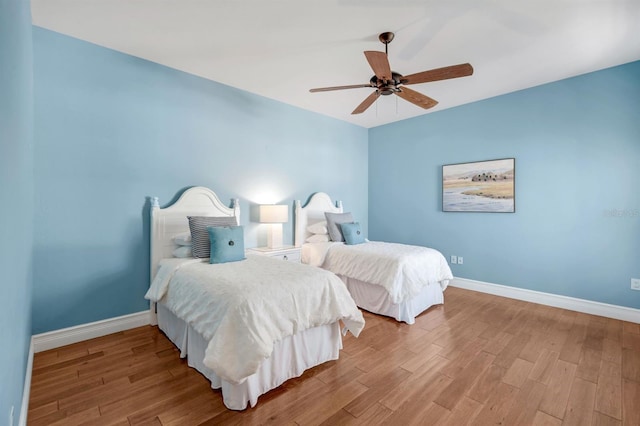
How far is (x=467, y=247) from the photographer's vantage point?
14.0 feet

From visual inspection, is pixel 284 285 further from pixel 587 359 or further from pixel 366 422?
pixel 587 359

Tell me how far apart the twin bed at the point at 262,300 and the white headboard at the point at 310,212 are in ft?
2.74

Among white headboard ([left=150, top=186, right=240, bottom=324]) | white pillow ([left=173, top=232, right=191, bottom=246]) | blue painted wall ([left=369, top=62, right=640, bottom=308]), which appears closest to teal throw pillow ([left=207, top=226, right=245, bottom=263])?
white pillow ([left=173, top=232, right=191, bottom=246])

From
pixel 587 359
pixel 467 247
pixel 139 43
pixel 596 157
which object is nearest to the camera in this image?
pixel 587 359

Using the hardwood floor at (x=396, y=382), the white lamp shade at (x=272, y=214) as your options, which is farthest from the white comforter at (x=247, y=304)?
the white lamp shade at (x=272, y=214)

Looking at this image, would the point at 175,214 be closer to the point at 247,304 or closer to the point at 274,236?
the point at 274,236

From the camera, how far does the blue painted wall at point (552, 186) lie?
10.1ft

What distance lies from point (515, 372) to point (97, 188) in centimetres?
391

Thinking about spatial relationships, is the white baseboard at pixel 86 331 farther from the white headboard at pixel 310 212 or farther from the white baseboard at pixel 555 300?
the white baseboard at pixel 555 300

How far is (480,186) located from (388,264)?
2.12m

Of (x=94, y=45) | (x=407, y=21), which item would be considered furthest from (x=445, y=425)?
(x=94, y=45)

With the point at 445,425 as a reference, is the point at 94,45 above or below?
above

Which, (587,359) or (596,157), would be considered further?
(596,157)

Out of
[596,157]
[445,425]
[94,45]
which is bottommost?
[445,425]
